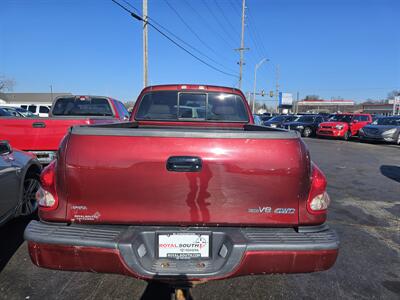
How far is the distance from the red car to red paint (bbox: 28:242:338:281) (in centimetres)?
2059

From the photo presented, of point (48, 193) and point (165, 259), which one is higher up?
point (48, 193)

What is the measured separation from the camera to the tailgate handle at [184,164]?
2113 mm

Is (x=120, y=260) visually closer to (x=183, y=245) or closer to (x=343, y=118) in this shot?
(x=183, y=245)

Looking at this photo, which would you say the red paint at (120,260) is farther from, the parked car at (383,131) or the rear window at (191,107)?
the parked car at (383,131)

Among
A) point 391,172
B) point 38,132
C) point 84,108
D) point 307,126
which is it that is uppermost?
point 84,108

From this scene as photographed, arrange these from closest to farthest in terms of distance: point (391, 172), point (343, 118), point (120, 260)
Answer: point (120, 260), point (391, 172), point (343, 118)

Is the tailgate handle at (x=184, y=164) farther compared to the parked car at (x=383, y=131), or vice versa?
the parked car at (x=383, y=131)

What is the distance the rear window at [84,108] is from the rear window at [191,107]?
13.8 feet

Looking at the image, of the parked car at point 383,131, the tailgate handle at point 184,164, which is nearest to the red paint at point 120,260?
the tailgate handle at point 184,164

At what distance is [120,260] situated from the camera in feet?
6.78

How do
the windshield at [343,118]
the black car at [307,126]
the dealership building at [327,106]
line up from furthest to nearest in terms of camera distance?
1. the dealership building at [327,106]
2. the black car at [307,126]
3. the windshield at [343,118]

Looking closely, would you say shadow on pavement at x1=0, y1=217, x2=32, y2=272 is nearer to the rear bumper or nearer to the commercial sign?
the rear bumper

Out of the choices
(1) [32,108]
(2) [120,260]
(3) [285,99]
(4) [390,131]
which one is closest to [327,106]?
(3) [285,99]

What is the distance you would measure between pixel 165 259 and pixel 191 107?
2.87m
